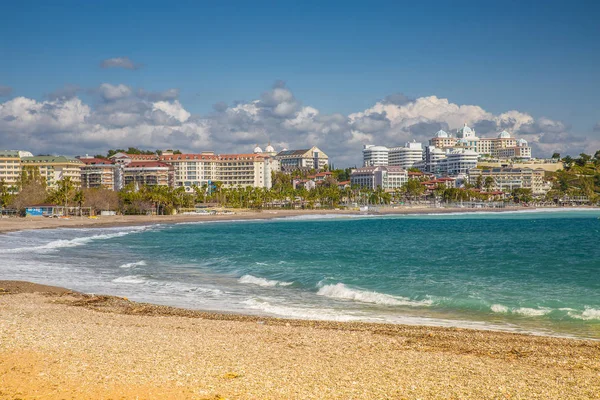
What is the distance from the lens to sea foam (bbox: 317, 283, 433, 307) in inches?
883

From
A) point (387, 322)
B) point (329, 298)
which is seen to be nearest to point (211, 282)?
point (329, 298)

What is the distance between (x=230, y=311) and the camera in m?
20.2

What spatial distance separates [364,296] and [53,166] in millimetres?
165888

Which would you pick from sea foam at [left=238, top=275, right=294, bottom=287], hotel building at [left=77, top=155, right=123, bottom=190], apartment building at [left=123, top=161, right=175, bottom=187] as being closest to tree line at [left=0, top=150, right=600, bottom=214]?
apartment building at [left=123, top=161, right=175, bottom=187]

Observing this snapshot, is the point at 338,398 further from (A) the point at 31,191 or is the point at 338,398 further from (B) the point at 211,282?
(A) the point at 31,191

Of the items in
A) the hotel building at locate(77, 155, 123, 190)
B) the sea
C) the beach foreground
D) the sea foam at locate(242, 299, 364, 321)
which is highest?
the hotel building at locate(77, 155, 123, 190)

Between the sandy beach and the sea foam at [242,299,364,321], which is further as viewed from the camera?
the sea foam at [242,299,364,321]

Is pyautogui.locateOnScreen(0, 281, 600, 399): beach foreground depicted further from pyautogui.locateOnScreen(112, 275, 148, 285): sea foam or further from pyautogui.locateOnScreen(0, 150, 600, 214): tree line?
pyautogui.locateOnScreen(0, 150, 600, 214): tree line

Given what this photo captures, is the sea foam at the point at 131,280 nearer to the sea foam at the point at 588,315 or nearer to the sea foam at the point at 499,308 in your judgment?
the sea foam at the point at 499,308

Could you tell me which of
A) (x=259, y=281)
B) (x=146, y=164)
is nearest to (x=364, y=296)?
(x=259, y=281)

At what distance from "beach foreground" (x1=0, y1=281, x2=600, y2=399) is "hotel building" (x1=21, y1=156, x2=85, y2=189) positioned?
165 metres

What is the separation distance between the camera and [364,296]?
23.7 meters

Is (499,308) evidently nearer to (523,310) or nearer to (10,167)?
(523,310)

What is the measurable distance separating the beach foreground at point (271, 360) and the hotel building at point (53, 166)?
16513cm
